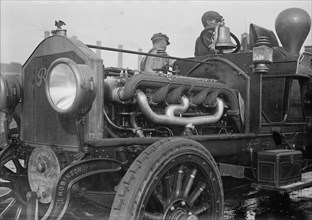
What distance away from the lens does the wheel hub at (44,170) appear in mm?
3188

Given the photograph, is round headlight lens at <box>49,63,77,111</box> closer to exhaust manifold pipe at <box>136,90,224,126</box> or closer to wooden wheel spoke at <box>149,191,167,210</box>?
exhaust manifold pipe at <box>136,90,224,126</box>

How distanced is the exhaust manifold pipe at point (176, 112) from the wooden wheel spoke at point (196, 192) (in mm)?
Answer: 645

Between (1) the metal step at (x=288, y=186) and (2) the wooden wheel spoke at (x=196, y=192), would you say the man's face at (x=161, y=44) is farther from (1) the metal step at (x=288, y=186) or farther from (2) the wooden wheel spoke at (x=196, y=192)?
(2) the wooden wheel spoke at (x=196, y=192)

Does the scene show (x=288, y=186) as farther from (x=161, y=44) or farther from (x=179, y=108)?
(x=161, y=44)

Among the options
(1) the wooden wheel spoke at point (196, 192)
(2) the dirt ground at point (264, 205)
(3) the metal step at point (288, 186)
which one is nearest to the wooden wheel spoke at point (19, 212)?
(1) the wooden wheel spoke at point (196, 192)

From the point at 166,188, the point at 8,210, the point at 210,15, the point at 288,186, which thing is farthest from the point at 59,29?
the point at 210,15

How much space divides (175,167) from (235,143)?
117cm

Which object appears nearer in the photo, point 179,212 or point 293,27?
point 179,212

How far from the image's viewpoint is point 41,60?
3.55 metres

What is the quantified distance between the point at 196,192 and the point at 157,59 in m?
2.46

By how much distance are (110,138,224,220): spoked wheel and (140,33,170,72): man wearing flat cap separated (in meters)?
2.22

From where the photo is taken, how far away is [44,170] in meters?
3.24

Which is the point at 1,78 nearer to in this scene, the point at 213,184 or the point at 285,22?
the point at 213,184

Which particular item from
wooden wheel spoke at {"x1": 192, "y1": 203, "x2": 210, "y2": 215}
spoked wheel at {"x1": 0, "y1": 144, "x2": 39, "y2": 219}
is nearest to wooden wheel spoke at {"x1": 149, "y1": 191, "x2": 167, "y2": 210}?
wooden wheel spoke at {"x1": 192, "y1": 203, "x2": 210, "y2": 215}
